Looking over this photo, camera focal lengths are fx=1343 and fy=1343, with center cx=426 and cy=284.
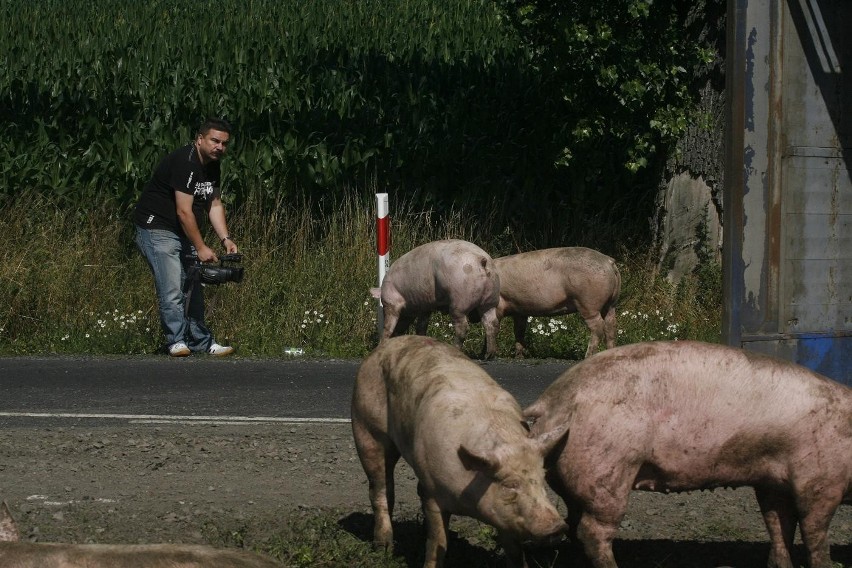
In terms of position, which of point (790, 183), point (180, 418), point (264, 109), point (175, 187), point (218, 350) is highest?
point (264, 109)

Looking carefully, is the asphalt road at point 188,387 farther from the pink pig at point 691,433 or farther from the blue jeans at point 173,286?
the pink pig at point 691,433

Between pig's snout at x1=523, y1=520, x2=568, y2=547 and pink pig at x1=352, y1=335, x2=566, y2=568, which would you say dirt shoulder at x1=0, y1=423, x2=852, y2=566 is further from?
pig's snout at x1=523, y1=520, x2=568, y2=547

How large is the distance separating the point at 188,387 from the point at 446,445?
533cm

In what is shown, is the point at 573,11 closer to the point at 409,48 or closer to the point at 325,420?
the point at 409,48

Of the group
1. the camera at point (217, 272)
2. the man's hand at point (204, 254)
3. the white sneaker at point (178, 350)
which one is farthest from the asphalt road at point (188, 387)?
the man's hand at point (204, 254)

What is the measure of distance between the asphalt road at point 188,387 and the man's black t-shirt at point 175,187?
1.15 metres

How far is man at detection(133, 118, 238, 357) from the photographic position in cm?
1105

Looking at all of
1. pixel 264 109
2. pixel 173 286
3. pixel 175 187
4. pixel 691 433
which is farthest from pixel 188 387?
pixel 264 109

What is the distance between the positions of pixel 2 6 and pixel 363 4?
19.7 ft

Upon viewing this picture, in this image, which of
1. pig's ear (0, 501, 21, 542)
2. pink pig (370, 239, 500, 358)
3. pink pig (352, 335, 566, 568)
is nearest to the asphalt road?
pink pig (370, 239, 500, 358)

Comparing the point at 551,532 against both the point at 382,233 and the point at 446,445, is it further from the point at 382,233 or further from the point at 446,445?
the point at 382,233

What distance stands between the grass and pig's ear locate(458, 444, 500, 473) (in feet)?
24.3

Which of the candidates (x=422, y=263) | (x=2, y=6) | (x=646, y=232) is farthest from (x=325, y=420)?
(x=2, y=6)

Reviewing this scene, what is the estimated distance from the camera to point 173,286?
11.2 meters
